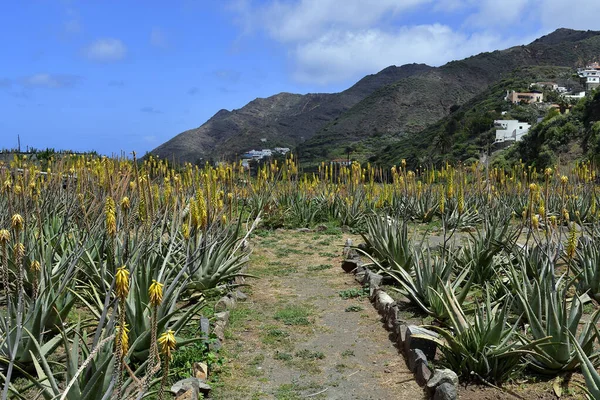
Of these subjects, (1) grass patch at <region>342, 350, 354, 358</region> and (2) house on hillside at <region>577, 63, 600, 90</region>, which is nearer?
(1) grass patch at <region>342, 350, 354, 358</region>

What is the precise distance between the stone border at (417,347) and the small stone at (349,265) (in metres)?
1.41

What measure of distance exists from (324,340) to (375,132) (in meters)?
87.3

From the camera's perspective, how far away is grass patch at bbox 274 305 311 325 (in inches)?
264

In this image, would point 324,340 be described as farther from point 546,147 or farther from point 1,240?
point 546,147

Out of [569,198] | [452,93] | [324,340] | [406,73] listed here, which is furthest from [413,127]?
[324,340]

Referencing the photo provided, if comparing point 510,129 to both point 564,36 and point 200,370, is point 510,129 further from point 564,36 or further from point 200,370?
point 564,36

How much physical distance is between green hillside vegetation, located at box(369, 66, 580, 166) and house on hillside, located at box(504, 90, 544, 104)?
1.19 metres

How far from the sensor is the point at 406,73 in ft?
515

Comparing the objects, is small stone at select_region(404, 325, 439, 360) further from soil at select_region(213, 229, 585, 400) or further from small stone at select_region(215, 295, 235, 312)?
small stone at select_region(215, 295, 235, 312)

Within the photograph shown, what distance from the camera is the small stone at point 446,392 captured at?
4211mm

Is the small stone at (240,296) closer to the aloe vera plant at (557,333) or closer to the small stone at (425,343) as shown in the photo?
the small stone at (425,343)

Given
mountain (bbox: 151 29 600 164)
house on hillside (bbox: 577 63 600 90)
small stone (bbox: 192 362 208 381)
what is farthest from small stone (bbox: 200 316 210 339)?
house on hillside (bbox: 577 63 600 90)

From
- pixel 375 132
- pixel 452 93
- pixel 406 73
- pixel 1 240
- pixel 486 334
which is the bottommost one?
pixel 486 334

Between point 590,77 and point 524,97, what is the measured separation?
94.8ft
